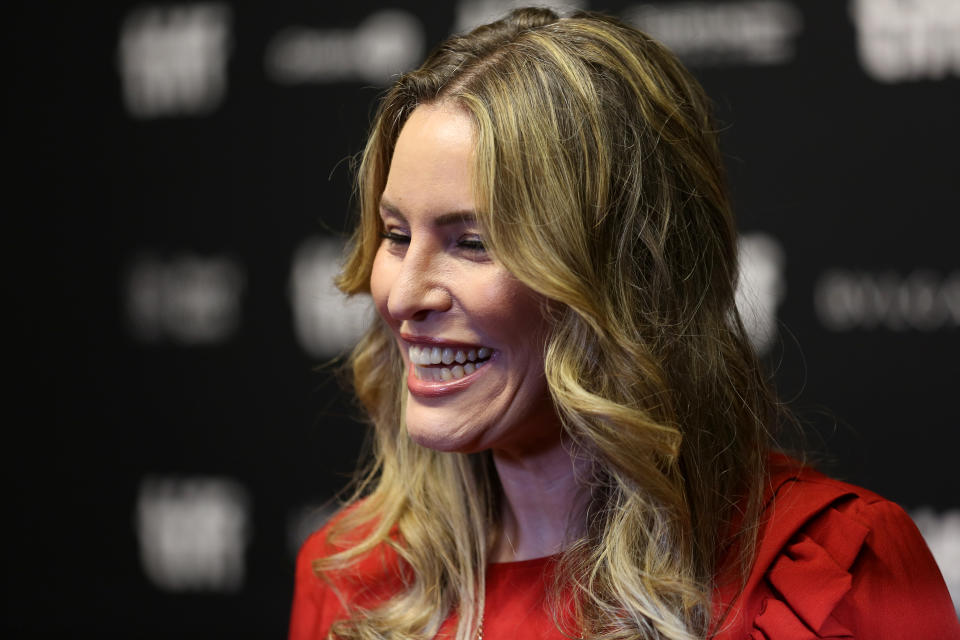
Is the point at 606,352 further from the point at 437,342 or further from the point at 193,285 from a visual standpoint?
the point at 193,285

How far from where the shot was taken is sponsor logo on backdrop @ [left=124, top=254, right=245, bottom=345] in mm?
2551

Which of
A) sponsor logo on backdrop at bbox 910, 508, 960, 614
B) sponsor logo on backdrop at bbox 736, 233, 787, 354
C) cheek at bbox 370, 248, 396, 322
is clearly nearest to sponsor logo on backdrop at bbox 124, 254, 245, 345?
sponsor logo on backdrop at bbox 736, 233, 787, 354

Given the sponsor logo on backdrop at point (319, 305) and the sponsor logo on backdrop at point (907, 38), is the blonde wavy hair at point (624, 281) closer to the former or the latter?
the sponsor logo on backdrop at point (907, 38)

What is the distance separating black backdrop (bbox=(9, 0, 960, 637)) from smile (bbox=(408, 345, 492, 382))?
3.71 feet

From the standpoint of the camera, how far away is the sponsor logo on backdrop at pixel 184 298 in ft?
8.37

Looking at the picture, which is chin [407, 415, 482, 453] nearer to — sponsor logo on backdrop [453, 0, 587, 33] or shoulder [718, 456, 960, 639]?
shoulder [718, 456, 960, 639]

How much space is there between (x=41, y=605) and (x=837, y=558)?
6.90 ft

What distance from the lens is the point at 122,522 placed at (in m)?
2.62

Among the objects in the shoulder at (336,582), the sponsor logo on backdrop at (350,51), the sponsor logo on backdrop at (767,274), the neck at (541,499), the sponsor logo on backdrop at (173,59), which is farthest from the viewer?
the sponsor logo on backdrop at (173,59)

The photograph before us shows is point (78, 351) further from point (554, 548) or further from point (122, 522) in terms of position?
point (554, 548)

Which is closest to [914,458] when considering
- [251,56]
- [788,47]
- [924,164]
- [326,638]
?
[924,164]

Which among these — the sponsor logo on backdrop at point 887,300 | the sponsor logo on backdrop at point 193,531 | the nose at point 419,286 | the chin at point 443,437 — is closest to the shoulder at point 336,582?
the chin at point 443,437

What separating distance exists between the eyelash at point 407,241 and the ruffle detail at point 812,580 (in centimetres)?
49

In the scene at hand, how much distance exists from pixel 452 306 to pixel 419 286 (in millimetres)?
45
